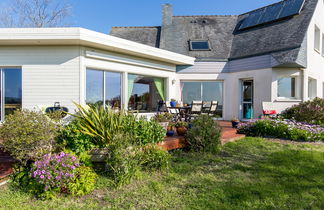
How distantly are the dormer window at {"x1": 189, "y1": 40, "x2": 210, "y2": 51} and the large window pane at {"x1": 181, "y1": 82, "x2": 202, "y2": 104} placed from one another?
79.4 inches

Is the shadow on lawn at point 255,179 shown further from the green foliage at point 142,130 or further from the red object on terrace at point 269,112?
the red object on terrace at point 269,112

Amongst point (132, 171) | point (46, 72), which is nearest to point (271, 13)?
point (46, 72)

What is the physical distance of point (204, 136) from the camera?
488 cm

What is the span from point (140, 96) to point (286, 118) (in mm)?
6526

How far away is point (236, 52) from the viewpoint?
10742 mm

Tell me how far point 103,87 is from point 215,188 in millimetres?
5643

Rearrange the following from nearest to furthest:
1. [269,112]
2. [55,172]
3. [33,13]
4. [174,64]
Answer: [55,172] → [269,112] → [174,64] → [33,13]

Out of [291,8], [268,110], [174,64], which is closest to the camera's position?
[268,110]

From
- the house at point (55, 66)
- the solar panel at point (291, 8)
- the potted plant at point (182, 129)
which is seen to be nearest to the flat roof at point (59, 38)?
the house at point (55, 66)

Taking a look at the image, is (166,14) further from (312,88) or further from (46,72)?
(312,88)

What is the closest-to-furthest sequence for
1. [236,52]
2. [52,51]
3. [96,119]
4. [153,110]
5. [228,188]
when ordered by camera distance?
1. [228,188]
2. [96,119]
3. [52,51]
4. [153,110]
5. [236,52]

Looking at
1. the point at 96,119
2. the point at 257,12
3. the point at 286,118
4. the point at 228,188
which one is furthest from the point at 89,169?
the point at 257,12

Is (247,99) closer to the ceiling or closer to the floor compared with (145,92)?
closer to the floor

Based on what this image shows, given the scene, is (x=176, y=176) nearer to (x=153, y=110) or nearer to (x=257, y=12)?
(x=153, y=110)
